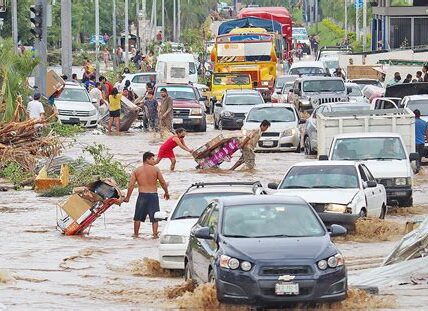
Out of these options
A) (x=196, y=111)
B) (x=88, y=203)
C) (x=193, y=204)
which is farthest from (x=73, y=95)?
(x=193, y=204)

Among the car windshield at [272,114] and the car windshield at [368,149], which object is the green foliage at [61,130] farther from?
the car windshield at [272,114]

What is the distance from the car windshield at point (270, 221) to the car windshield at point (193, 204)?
12.0 ft

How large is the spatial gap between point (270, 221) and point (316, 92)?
3409 cm

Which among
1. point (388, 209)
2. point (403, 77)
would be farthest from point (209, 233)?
point (403, 77)

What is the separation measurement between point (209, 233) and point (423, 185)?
708 inches

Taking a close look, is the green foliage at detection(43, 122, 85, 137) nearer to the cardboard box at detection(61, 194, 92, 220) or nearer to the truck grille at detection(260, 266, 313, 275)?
the cardboard box at detection(61, 194, 92, 220)

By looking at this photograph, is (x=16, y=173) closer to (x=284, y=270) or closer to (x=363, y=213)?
(x=363, y=213)

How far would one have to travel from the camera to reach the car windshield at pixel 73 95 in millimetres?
53344

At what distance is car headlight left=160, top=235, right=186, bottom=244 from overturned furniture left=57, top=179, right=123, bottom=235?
5336mm

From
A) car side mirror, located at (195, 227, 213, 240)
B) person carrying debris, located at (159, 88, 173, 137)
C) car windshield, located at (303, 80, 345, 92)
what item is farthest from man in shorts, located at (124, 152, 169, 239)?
car windshield, located at (303, 80, 345, 92)

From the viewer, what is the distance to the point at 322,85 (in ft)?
167

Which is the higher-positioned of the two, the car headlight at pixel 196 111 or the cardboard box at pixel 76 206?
the cardboard box at pixel 76 206

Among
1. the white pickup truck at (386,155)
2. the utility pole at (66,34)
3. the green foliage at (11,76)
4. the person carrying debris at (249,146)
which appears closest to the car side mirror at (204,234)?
the white pickup truck at (386,155)

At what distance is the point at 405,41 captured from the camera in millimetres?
81375
